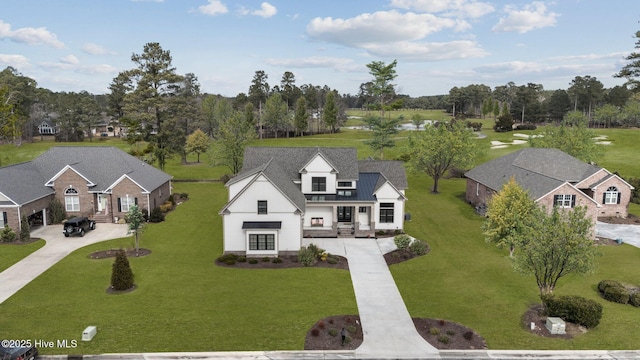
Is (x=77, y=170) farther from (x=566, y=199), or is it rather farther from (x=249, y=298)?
(x=566, y=199)

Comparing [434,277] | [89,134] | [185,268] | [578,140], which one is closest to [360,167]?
[434,277]

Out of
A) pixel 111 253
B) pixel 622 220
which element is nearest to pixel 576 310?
pixel 622 220

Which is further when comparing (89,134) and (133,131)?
(89,134)

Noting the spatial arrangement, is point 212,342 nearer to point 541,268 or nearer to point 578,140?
point 541,268

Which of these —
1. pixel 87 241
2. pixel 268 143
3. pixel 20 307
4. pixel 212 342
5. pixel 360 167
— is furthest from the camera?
pixel 268 143

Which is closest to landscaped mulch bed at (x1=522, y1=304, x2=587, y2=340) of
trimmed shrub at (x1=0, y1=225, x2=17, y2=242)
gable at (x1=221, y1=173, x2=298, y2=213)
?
gable at (x1=221, y1=173, x2=298, y2=213)

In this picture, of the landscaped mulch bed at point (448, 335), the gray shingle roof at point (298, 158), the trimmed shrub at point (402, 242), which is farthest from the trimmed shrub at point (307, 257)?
the gray shingle roof at point (298, 158)

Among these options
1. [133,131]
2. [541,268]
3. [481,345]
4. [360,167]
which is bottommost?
[481,345]
